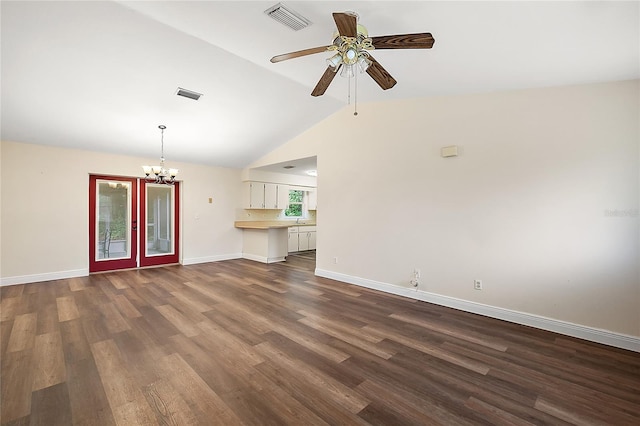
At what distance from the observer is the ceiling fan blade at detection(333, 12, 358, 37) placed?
182 cm

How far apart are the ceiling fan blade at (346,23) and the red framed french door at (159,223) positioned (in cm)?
611

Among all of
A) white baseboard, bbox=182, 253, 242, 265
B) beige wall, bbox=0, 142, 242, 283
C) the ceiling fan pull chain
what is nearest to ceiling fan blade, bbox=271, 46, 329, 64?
the ceiling fan pull chain

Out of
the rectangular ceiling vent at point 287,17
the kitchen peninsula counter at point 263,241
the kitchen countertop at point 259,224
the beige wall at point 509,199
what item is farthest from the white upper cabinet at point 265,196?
the rectangular ceiling vent at point 287,17

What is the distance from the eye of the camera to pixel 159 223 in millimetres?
6723

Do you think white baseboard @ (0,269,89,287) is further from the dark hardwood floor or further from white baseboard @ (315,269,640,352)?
white baseboard @ (315,269,640,352)

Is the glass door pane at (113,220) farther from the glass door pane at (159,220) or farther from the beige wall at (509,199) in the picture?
the beige wall at (509,199)

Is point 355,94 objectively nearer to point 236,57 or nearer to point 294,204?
point 236,57

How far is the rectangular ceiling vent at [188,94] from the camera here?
13.3ft

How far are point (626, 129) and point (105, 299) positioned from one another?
671 cm

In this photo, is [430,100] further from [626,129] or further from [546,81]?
[626,129]

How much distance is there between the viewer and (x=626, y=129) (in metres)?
2.84

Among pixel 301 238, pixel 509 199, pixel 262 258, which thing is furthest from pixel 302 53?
pixel 301 238

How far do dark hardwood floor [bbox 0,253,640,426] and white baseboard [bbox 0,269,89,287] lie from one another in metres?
1.20

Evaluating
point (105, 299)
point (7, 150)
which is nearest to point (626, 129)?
point (105, 299)
